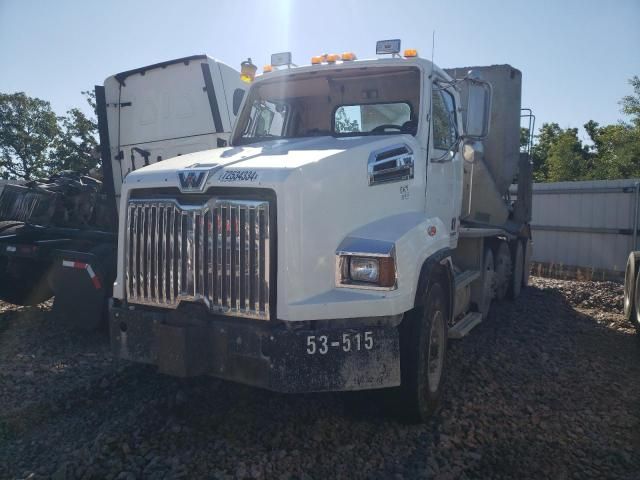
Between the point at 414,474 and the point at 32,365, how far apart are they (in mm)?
3911

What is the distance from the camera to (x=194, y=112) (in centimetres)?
711

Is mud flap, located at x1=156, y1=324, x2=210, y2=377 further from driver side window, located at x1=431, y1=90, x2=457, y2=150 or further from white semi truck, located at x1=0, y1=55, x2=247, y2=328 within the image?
driver side window, located at x1=431, y1=90, x2=457, y2=150

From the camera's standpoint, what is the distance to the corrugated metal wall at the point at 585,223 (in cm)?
1137

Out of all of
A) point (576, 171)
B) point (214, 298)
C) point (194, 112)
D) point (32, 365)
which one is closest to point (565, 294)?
point (194, 112)

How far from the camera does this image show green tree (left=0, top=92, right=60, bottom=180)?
32.8 metres

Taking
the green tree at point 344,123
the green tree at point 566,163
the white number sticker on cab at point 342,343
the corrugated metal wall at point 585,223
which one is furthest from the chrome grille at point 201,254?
the green tree at point 566,163

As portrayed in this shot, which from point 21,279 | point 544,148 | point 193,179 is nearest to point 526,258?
point 193,179

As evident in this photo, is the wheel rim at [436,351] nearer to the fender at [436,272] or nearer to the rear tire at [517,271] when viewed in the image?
the fender at [436,272]

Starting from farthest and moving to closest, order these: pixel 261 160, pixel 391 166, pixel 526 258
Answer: pixel 526 258
pixel 391 166
pixel 261 160

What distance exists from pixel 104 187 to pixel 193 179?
506cm

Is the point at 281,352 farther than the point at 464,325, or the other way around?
the point at 464,325

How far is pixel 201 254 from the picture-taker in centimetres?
330

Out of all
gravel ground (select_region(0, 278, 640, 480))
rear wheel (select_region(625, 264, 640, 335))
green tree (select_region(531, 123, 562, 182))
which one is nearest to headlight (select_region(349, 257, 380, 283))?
gravel ground (select_region(0, 278, 640, 480))

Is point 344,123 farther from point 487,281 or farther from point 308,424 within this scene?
point 487,281
